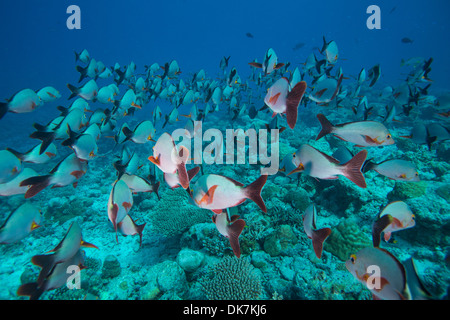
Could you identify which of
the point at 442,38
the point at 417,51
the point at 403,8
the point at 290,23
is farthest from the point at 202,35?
the point at 442,38

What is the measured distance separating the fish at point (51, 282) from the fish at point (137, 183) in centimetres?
127

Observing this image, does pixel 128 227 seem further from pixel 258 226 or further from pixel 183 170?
pixel 258 226

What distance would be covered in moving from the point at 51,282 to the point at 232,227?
2420mm

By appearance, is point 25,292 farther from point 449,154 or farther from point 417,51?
point 417,51

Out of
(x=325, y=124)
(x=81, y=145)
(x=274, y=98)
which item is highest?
(x=274, y=98)

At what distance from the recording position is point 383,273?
1906 millimetres

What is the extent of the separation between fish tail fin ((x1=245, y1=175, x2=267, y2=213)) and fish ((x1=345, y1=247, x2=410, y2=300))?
1184 millimetres

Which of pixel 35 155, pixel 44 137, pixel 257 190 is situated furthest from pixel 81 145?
pixel 257 190

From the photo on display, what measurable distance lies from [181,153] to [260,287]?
113 inches

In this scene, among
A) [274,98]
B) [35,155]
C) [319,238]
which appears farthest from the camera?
[35,155]

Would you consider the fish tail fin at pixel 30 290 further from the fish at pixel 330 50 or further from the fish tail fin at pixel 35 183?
the fish at pixel 330 50

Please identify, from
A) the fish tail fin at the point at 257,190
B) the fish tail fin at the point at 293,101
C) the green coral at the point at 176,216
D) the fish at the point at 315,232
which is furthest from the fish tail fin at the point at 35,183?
the fish at the point at 315,232

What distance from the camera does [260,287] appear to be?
3.50m

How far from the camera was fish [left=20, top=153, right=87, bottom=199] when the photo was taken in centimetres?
287
